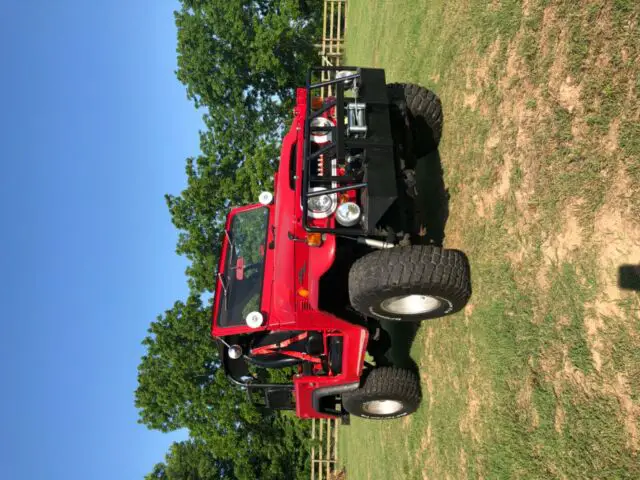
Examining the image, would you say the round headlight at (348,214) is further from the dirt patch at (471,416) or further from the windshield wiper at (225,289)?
the windshield wiper at (225,289)

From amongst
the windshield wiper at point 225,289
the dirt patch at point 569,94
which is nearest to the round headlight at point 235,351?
the windshield wiper at point 225,289

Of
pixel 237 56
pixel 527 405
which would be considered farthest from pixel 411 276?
pixel 237 56

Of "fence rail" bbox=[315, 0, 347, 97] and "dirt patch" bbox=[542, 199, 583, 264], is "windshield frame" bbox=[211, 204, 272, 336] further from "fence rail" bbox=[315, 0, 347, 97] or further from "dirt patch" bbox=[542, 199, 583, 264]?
"fence rail" bbox=[315, 0, 347, 97]

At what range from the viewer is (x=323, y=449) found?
14.3 meters

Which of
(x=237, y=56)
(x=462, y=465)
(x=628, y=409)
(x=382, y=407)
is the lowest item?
(x=462, y=465)

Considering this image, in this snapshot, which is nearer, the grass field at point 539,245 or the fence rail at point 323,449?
the grass field at point 539,245

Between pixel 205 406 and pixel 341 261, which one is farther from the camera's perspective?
pixel 205 406

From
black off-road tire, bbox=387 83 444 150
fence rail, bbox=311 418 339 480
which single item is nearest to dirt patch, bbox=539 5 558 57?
black off-road tire, bbox=387 83 444 150

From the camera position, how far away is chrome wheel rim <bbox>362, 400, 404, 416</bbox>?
532 cm

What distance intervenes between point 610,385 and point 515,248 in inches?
51.2

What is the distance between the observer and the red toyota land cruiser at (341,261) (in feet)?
13.1

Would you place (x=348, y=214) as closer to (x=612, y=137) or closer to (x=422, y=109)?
(x=422, y=109)

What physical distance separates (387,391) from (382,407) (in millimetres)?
525

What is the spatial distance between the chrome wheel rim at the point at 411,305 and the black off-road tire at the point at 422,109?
2.17 metres
